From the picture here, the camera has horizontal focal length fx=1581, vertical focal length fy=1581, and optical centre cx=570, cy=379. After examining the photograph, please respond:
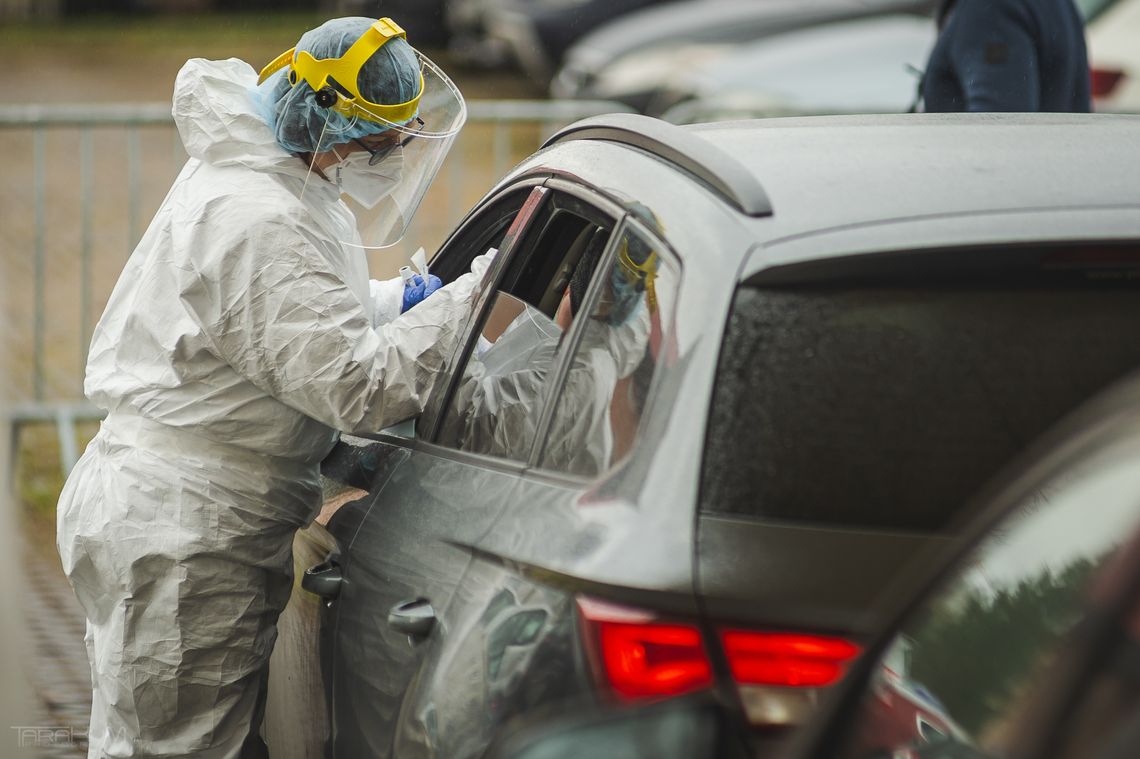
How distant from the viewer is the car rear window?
202cm

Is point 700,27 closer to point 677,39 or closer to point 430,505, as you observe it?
point 677,39

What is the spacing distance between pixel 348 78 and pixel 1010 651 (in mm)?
2124

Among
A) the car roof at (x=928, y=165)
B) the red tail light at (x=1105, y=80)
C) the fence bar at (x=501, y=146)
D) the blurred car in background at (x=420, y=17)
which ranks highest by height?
the car roof at (x=928, y=165)

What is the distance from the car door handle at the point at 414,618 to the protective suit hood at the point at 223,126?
1.16 meters

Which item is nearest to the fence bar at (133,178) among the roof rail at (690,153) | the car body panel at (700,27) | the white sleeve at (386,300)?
the white sleeve at (386,300)

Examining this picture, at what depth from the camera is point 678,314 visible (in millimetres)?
2150

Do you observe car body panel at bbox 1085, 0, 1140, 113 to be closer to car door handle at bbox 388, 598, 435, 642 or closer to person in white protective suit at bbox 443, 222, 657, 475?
person in white protective suit at bbox 443, 222, 657, 475

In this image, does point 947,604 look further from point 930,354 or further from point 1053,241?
point 1053,241

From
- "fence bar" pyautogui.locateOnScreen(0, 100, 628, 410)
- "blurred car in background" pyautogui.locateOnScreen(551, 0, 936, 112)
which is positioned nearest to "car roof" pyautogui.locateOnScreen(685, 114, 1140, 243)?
"fence bar" pyautogui.locateOnScreen(0, 100, 628, 410)

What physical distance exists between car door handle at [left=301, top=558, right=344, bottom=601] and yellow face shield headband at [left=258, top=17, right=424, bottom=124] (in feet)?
2.97

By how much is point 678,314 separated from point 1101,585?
A: 0.98 metres

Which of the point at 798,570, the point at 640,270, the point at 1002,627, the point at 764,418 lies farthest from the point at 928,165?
the point at 1002,627

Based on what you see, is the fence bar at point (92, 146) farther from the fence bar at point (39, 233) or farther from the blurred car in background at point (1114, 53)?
the blurred car in background at point (1114, 53)

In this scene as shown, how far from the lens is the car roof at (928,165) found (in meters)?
2.19
